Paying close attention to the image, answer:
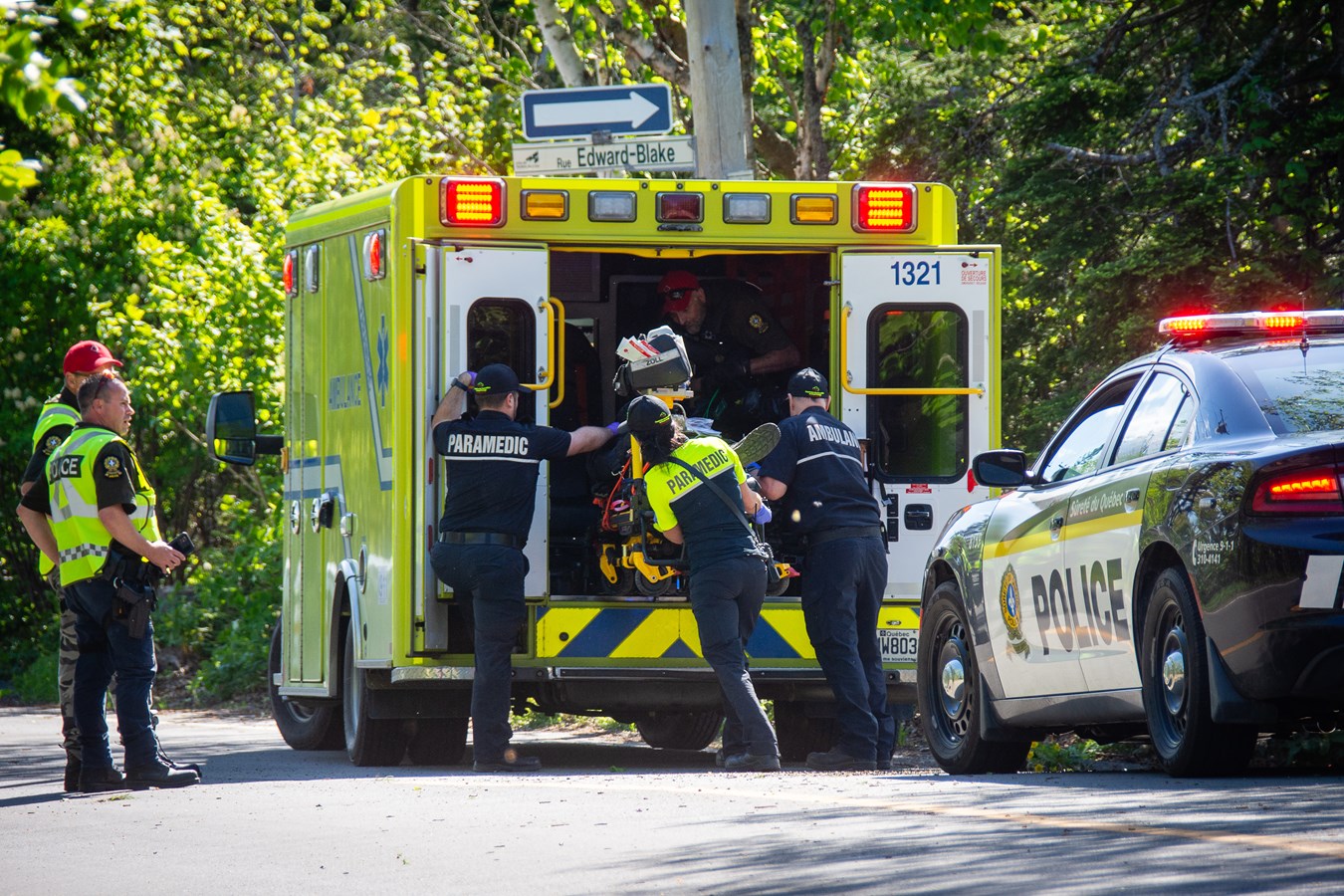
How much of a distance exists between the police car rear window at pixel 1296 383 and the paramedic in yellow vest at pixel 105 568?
14.5 ft

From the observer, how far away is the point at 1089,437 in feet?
26.7

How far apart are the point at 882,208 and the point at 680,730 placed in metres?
3.84

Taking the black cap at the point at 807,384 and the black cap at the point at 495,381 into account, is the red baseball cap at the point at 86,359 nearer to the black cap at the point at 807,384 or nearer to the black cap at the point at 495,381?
the black cap at the point at 495,381

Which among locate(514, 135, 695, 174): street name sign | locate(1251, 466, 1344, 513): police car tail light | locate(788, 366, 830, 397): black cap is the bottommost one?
locate(1251, 466, 1344, 513): police car tail light

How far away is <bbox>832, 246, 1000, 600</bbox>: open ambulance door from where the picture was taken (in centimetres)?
1053

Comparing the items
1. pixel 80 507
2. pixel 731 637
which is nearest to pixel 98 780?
pixel 80 507

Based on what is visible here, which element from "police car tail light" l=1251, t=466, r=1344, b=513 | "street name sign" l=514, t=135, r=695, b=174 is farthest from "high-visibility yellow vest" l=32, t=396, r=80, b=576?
"police car tail light" l=1251, t=466, r=1344, b=513

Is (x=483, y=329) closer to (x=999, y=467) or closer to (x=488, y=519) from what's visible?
(x=488, y=519)

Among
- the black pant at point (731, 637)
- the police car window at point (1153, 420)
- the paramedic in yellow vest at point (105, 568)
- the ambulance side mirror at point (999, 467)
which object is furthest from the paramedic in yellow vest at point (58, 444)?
the police car window at point (1153, 420)

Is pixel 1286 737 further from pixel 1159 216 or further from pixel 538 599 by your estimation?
pixel 1159 216

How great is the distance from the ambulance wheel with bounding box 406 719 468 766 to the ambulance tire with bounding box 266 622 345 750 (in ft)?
2.97

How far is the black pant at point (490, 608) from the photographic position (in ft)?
32.3

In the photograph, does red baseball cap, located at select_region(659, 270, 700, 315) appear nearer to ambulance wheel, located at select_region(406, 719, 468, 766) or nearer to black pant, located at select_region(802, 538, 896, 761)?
black pant, located at select_region(802, 538, 896, 761)

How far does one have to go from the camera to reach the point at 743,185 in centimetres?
1052
